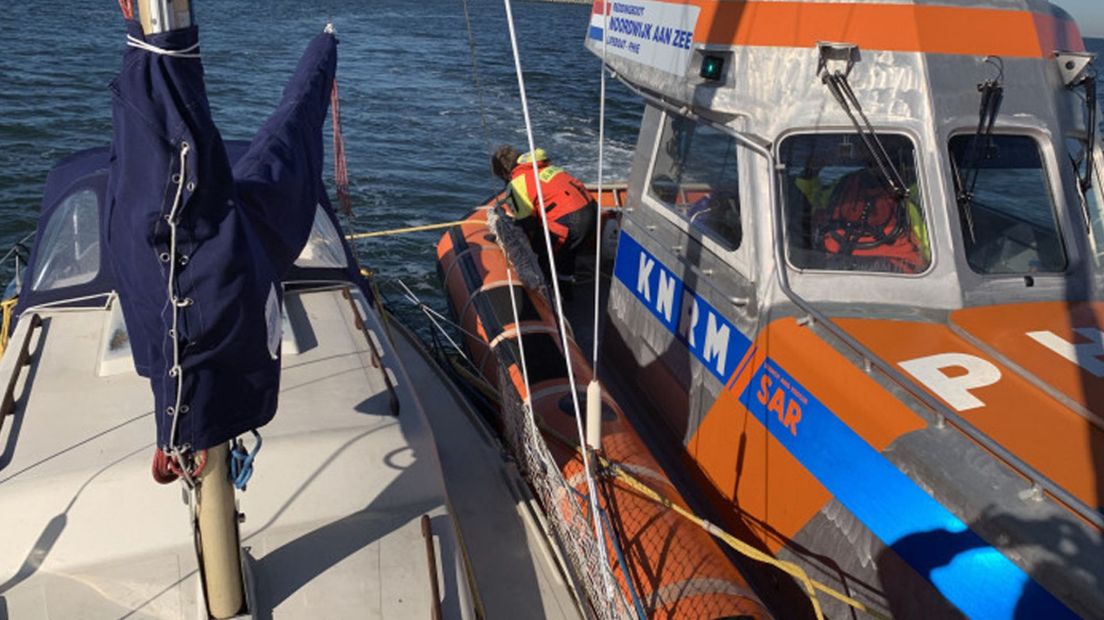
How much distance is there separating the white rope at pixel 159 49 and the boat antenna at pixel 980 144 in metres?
3.25

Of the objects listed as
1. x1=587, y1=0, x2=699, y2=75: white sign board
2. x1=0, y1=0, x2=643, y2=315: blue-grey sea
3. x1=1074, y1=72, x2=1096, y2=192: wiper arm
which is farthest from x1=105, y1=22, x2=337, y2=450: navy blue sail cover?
x1=0, y1=0, x2=643, y2=315: blue-grey sea

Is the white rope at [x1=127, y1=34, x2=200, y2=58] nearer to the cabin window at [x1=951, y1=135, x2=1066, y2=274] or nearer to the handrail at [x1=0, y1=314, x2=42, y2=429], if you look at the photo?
the handrail at [x1=0, y1=314, x2=42, y2=429]

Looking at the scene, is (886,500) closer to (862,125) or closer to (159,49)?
(862,125)

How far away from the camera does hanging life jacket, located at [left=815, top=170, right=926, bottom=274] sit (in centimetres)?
421

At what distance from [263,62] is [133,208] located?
2245 centimetres

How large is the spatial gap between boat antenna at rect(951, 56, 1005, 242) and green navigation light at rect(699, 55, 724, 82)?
43.2 inches

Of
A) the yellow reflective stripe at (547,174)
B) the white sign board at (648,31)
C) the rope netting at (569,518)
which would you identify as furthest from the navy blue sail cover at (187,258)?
the yellow reflective stripe at (547,174)

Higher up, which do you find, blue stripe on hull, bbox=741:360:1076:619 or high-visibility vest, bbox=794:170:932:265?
high-visibility vest, bbox=794:170:932:265

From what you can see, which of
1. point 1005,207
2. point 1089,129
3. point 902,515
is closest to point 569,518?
point 902,515

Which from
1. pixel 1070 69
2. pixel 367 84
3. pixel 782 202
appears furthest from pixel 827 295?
pixel 367 84

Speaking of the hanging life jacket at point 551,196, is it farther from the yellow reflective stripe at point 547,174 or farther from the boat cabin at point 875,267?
the boat cabin at point 875,267

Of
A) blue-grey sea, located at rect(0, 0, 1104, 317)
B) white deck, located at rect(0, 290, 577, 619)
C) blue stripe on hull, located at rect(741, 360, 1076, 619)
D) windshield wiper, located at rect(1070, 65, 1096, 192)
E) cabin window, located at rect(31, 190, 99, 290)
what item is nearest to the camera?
blue stripe on hull, located at rect(741, 360, 1076, 619)

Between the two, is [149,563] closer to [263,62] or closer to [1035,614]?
[1035,614]

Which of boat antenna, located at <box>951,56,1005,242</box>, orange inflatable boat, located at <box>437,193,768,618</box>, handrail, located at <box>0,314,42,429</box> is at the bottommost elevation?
orange inflatable boat, located at <box>437,193,768,618</box>
